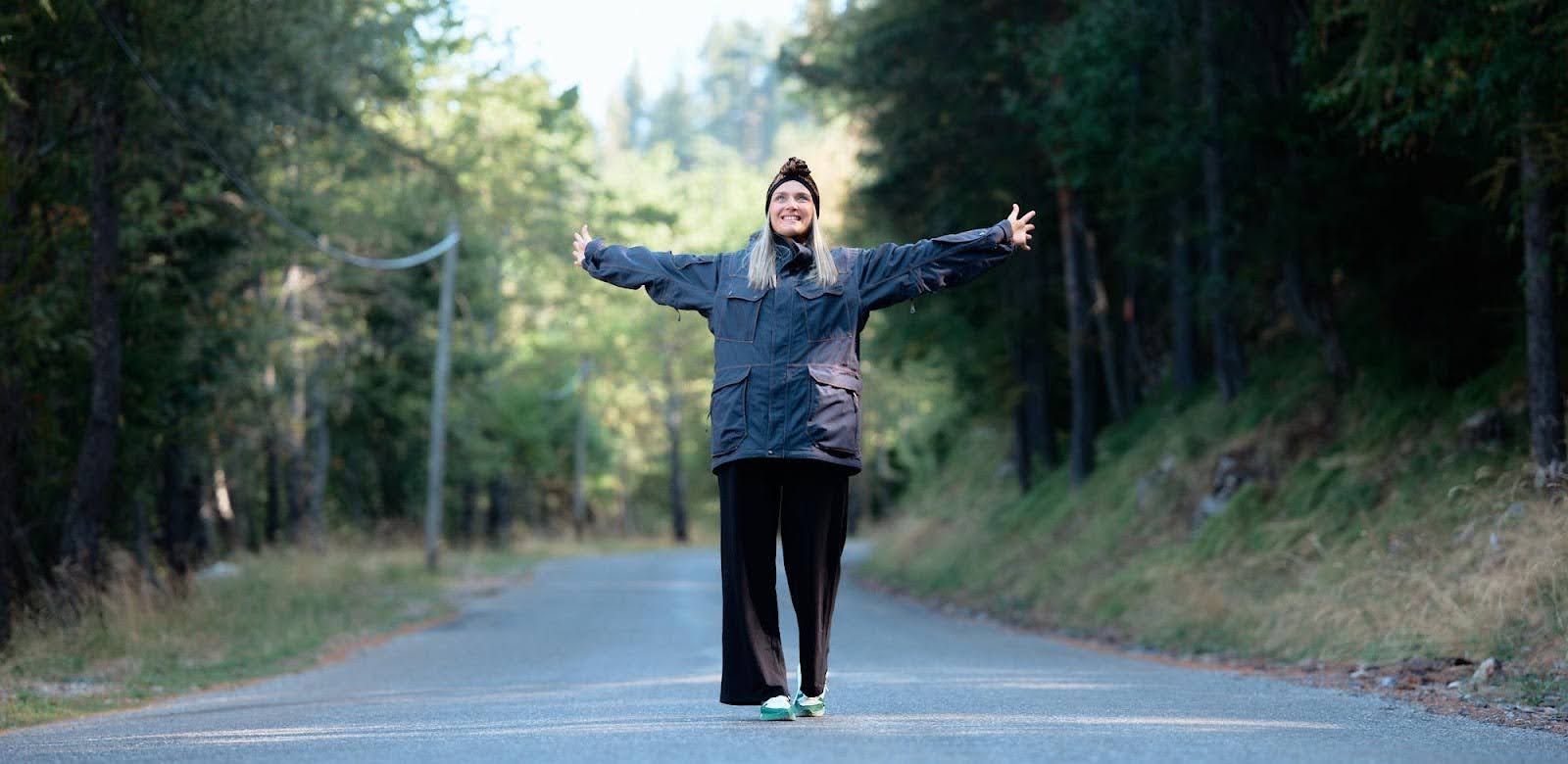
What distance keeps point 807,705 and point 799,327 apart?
169cm

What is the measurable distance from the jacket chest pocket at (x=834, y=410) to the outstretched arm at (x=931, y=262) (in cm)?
37

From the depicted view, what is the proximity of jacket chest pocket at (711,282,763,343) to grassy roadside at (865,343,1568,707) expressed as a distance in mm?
4760

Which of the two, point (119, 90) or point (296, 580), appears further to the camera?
point (296, 580)

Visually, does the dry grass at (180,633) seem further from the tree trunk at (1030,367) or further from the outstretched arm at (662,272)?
the tree trunk at (1030,367)

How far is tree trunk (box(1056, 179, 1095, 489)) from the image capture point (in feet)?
85.2

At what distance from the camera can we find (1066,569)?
21672 mm

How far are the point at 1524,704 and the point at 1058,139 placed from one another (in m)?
12.8

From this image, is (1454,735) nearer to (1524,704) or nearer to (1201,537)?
(1524,704)

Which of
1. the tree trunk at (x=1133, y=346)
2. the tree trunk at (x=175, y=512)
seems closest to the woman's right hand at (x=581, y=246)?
the tree trunk at (x=175, y=512)

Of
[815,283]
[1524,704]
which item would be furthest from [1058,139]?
[815,283]

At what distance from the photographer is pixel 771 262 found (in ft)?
24.5

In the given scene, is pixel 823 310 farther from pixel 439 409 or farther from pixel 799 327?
pixel 439 409

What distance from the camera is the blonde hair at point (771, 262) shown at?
7.43 m

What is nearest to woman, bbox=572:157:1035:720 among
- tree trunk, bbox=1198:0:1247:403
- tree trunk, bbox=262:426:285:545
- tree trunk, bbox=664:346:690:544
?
tree trunk, bbox=1198:0:1247:403
